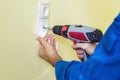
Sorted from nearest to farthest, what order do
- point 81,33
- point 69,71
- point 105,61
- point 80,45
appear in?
1. point 105,61
2. point 69,71
3. point 81,33
4. point 80,45

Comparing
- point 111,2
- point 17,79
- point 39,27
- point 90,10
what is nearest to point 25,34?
point 39,27

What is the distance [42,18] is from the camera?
1.07 metres

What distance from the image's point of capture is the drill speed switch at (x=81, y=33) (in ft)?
3.27

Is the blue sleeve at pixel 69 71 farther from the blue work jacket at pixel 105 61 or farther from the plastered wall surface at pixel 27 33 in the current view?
the plastered wall surface at pixel 27 33

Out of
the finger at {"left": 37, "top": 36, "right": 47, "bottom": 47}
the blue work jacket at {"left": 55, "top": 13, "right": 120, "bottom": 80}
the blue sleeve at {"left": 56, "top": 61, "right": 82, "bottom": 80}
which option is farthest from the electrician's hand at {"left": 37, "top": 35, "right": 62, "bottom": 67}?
the blue work jacket at {"left": 55, "top": 13, "right": 120, "bottom": 80}

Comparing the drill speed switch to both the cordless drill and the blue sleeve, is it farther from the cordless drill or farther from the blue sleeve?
the blue sleeve

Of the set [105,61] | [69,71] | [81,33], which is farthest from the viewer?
[81,33]

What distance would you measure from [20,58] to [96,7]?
20.9 inches

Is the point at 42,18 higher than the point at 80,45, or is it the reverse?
the point at 42,18

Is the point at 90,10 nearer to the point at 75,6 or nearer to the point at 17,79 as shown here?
the point at 75,6

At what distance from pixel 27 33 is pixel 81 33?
0.72 feet

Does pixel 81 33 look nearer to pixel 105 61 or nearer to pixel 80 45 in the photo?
pixel 80 45

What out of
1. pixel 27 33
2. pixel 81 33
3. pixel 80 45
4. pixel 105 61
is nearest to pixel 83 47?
pixel 80 45

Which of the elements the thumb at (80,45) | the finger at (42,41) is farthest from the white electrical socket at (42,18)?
the thumb at (80,45)
